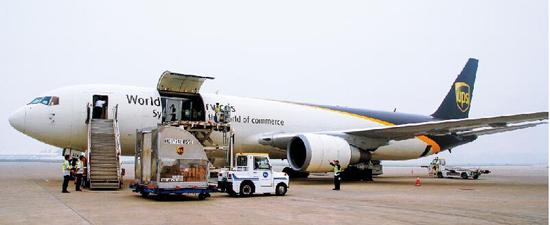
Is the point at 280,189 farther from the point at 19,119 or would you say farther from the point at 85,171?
the point at 19,119

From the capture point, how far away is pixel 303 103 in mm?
23078

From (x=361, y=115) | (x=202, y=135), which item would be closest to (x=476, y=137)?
(x=361, y=115)

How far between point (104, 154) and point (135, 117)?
6.66 feet

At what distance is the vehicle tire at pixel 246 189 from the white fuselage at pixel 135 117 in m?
5.97

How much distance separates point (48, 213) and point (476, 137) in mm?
23583

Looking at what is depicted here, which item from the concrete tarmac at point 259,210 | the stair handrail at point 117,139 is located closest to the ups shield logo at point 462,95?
the concrete tarmac at point 259,210

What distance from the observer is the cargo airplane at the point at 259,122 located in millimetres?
16656

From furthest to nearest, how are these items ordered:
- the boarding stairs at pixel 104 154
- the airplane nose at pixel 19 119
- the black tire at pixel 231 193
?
the airplane nose at pixel 19 119 → the boarding stairs at pixel 104 154 → the black tire at pixel 231 193

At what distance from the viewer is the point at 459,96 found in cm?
2745

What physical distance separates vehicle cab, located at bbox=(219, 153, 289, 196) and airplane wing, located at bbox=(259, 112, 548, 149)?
6.03 m

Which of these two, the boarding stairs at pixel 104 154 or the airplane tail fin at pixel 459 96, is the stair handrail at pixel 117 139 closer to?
the boarding stairs at pixel 104 154

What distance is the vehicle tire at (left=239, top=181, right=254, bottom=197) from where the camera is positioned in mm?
13055

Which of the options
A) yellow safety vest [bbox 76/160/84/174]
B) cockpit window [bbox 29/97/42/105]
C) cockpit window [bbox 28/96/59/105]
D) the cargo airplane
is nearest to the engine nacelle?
the cargo airplane

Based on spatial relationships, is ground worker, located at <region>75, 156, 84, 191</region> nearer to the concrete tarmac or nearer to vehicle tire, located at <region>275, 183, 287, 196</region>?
the concrete tarmac
